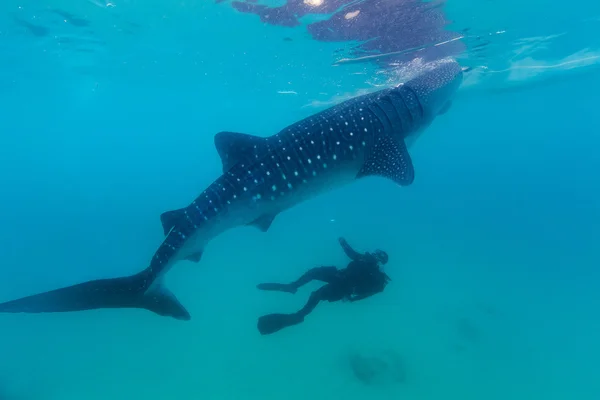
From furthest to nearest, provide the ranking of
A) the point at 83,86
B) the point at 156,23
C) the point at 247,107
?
the point at 247,107
the point at 83,86
the point at 156,23

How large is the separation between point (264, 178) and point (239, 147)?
52 centimetres

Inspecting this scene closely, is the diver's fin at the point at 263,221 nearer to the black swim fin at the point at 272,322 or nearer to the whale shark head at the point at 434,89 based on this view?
the black swim fin at the point at 272,322

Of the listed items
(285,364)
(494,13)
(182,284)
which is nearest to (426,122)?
(494,13)

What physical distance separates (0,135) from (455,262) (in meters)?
81.4

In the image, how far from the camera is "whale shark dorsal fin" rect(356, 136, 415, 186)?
539 cm

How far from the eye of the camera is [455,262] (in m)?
26.9

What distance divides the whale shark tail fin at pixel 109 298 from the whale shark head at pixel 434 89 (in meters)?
4.86

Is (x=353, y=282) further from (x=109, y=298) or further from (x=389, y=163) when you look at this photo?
(x=109, y=298)

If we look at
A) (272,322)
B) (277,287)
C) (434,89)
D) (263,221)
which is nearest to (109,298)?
(263,221)

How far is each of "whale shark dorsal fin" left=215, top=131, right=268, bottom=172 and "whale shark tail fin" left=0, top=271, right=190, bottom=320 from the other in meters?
1.75

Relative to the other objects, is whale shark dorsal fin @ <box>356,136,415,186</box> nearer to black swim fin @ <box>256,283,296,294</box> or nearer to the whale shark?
the whale shark

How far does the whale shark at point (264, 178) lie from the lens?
14.5 feet

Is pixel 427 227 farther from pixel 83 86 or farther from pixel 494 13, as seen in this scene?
pixel 83 86

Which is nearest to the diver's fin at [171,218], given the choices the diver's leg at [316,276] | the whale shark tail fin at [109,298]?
the whale shark tail fin at [109,298]
